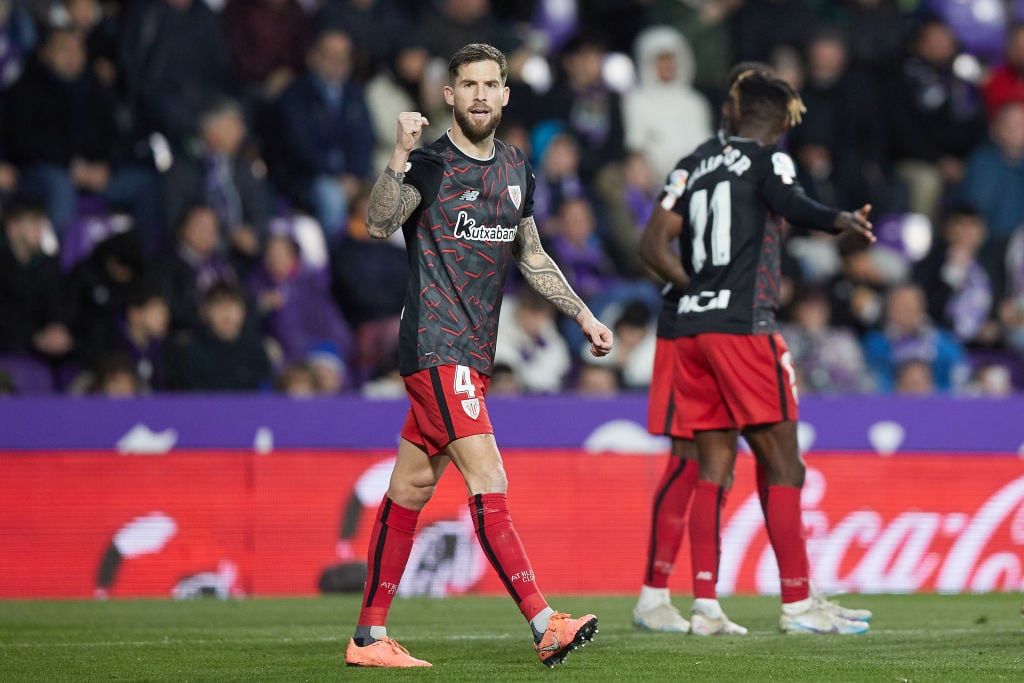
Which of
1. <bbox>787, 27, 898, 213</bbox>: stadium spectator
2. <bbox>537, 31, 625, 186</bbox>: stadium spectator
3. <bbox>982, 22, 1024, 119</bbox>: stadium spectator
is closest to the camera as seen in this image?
<bbox>537, 31, 625, 186</bbox>: stadium spectator

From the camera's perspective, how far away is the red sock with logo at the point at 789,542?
24.9 feet

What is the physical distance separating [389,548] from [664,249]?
2240 millimetres

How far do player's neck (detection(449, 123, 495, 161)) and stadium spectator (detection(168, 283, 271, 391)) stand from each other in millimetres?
5820

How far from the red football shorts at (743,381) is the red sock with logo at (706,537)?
32 cm

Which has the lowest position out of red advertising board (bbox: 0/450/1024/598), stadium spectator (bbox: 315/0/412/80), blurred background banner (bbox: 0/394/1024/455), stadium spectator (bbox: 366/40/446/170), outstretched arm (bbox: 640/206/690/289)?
red advertising board (bbox: 0/450/1024/598)

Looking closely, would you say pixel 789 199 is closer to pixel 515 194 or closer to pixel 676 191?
pixel 676 191

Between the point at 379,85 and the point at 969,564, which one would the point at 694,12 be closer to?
the point at 379,85

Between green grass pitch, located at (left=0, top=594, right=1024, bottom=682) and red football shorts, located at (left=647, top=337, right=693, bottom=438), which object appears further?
red football shorts, located at (left=647, top=337, right=693, bottom=438)

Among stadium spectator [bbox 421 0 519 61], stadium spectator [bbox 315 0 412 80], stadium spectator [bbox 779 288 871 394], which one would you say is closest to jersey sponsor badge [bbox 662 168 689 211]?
stadium spectator [bbox 779 288 871 394]

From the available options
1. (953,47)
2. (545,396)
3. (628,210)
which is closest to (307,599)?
(545,396)

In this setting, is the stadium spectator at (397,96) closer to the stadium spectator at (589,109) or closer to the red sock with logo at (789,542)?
the stadium spectator at (589,109)

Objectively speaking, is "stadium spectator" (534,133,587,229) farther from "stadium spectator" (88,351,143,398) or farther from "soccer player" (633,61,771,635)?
"soccer player" (633,61,771,635)

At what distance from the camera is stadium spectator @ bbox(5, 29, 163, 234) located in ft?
43.1

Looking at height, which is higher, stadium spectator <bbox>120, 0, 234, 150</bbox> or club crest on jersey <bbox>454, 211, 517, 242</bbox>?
stadium spectator <bbox>120, 0, 234, 150</bbox>
